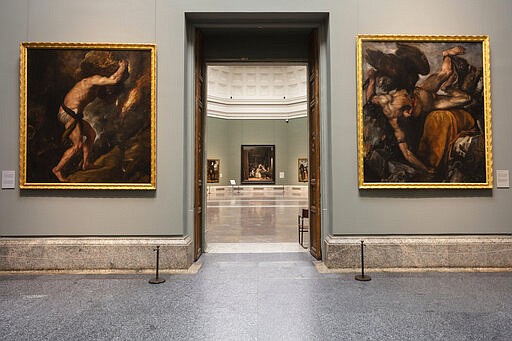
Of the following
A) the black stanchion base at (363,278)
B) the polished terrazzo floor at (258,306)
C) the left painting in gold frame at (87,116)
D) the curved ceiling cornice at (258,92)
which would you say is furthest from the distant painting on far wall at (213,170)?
the black stanchion base at (363,278)

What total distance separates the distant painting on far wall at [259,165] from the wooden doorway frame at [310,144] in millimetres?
22873

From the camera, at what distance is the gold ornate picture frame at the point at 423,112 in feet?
21.7

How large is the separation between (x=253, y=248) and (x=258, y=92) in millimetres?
25153

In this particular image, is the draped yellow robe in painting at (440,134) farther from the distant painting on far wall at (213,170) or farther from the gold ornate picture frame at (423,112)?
the distant painting on far wall at (213,170)

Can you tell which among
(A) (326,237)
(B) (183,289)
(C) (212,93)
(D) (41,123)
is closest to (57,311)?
(B) (183,289)

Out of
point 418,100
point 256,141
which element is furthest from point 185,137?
point 256,141

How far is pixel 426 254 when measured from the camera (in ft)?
21.4

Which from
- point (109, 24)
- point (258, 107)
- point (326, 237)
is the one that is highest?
point (258, 107)

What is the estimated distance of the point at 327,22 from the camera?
693cm

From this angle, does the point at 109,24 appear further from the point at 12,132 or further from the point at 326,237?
the point at 326,237

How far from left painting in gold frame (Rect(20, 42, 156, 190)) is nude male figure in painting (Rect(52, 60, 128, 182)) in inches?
0.7

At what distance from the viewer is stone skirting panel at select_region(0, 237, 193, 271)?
253 inches

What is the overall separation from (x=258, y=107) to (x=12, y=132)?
26.1 meters

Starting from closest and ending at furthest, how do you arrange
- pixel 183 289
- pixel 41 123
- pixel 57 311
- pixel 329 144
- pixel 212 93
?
pixel 57 311, pixel 183 289, pixel 41 123, pixel 329 144, pixel 212 93
